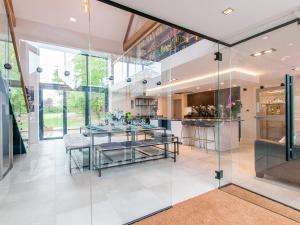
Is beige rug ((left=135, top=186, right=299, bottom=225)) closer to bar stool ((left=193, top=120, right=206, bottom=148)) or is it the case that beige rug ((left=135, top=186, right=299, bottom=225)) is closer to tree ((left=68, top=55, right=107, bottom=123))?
tree ((left=68, top=55, right=107, bottom=123))

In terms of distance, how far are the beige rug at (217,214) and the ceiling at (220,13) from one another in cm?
240

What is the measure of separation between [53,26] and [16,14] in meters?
1.08

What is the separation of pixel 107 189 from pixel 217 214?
1644 millimetres

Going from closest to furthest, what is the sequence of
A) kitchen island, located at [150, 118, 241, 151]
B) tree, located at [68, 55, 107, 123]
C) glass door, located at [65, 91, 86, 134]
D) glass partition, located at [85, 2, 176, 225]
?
glass partition, located at [85, 2, 176, 225] < glass door, located at [65, 91, 86, 134] < tree, located at [68, 55, 107, 123] < kitchen island, located at [150, 118, 241, 151]

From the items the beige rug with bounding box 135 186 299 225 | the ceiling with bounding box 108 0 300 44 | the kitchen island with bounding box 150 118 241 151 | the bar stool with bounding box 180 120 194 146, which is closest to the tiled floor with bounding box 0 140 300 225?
the beige rug with bounding box 135 186 299 225

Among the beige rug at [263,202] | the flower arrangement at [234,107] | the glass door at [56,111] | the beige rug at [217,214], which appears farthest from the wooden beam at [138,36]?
the beige rug at [217,214]

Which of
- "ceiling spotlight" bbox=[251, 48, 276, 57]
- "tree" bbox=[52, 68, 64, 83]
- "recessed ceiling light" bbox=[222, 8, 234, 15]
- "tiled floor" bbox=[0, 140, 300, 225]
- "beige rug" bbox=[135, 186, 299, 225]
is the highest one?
"ceiling spotlight" bbox=[251, 48, 276, 57]

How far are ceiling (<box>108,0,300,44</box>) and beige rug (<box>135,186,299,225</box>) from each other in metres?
2.40

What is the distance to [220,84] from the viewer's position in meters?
3.56

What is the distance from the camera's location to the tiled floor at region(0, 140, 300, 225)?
206cm

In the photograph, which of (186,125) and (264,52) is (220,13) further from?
(186,125)

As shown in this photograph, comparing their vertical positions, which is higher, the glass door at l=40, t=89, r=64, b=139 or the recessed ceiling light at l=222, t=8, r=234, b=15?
the recessed ceiling light at l=222, t=8, r=234, b=15

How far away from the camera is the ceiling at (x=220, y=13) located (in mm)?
1868

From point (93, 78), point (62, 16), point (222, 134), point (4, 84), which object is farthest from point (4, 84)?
point (222, 134)
